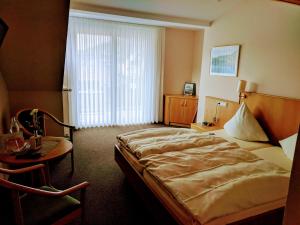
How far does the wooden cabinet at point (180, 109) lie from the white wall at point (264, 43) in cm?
120

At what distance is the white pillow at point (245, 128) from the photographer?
3.13m

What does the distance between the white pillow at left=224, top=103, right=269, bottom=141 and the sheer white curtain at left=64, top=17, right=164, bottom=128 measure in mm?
2650

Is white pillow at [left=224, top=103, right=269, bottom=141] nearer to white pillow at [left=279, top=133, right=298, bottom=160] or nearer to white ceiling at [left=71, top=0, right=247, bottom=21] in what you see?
white pillow at [left=279, top=133, right=298, bottom=160]

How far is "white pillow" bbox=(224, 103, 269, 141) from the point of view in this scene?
3.13 metres

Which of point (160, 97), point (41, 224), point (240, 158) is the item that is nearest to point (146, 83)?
point (160, 97)

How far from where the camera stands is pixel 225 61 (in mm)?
4062

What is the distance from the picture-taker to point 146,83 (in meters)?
5.50

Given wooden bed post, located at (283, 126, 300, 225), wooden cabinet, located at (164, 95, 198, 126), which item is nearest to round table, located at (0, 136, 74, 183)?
wooden bed post, located at (283, 126, 300, 225)

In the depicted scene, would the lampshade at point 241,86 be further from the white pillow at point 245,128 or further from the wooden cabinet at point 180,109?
the wooden cabinet at point 180,109

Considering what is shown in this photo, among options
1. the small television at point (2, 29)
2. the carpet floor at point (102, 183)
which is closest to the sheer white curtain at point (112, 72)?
the carpet floor at point (102, 183)

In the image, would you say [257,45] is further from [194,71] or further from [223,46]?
[194,71]

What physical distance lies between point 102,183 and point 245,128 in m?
2.16

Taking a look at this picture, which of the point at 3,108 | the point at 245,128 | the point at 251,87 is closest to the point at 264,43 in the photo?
the point at 251,87

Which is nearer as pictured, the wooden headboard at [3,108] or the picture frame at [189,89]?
A: the wooden headboard at [3,108]
